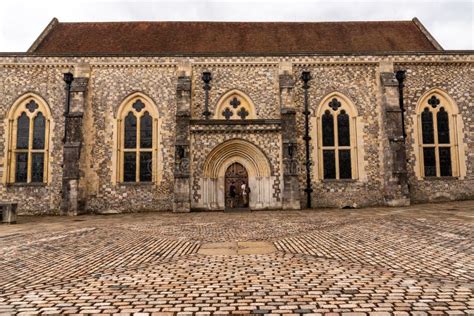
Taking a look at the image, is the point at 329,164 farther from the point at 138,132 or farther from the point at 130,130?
the point at 130,130

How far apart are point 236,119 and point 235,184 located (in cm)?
342

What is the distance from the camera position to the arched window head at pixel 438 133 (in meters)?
18.3

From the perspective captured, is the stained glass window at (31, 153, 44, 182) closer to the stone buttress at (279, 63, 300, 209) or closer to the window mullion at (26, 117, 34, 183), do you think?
the window mullion at (26, 117, 34, 183)

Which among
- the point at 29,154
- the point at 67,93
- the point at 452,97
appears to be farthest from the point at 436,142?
the point at 29,154

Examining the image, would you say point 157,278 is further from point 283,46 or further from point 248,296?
point 283,46

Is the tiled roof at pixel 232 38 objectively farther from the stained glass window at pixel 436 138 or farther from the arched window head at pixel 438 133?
the stained glass window at pixel 436 138

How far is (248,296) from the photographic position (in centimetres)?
427

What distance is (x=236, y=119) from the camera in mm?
17703

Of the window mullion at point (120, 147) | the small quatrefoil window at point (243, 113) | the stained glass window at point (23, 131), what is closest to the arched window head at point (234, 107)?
the small quatrefoil window at point (243, 113)

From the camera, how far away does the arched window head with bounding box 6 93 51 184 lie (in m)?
17.7

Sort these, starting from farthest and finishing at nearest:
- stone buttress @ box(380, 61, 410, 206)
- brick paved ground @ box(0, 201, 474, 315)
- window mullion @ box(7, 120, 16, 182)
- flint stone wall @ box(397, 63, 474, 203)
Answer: flint stone wall @ box(397, 63, 474, 203)
window mullion @ box(7, 120, 16, 182)
stone buttress @ box(380, 61, 410, 206)
brick paved ground @ box(0, 201, 474, 315)

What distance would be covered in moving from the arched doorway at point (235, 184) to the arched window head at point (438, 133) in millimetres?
9776

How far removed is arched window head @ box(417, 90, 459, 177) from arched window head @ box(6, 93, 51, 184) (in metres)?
20.2

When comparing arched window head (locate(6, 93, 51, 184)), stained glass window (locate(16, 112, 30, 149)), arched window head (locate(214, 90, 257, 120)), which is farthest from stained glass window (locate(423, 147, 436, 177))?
stained glass window (locate(16, 112, 30, 149))
